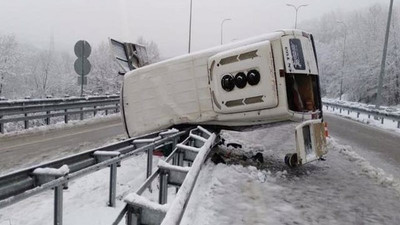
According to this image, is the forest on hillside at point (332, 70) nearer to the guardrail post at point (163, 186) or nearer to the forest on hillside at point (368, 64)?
the forest on hillside at point (368, 64)

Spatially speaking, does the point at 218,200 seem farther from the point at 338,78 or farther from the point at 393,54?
the point at 338,78

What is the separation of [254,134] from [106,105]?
11.8 metres

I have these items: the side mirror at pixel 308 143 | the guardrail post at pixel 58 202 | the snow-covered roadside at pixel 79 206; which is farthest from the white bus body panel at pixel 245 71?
the guardrail post at pixel 58 202

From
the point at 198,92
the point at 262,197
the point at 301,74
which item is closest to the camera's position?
the point at 262,197

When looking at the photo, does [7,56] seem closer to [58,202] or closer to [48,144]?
[48,144]

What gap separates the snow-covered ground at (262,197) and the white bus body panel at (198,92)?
41.5 inches

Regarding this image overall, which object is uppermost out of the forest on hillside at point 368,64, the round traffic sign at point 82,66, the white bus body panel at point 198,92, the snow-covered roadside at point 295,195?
the forest on hillside at point 368,64

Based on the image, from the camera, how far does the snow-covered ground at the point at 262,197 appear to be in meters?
5.35

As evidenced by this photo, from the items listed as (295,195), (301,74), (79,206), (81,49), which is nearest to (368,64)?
(81,49)

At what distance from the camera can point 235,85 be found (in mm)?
8211

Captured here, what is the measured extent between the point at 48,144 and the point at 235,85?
236 inches

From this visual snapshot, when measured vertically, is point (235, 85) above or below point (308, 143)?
above

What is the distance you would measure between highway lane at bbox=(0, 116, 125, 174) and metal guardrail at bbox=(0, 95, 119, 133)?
1288mm

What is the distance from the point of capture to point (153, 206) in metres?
3.10
